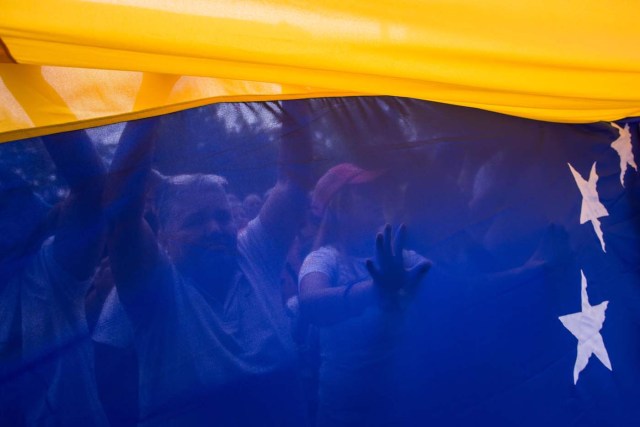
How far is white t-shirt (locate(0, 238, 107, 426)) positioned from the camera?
97 centimetres

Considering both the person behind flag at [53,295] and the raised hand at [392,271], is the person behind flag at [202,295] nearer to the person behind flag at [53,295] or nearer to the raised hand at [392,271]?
the person behind flag at [53,295]

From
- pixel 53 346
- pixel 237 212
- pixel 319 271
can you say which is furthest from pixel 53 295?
pixel 319 271

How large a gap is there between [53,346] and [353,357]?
644mm

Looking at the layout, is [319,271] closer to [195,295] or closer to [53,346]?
[195,295]

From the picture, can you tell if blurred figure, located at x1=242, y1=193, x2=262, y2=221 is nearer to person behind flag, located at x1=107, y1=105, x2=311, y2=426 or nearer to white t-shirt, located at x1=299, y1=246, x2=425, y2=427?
person behind flag, located at x1=107, y1=105, x2=311, y2=426

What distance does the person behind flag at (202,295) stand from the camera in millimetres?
1038

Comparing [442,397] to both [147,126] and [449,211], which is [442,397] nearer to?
[449,211]

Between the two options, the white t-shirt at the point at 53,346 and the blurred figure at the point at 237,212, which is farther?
the blurred figure at the point at 237,212

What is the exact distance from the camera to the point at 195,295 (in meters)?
1.08

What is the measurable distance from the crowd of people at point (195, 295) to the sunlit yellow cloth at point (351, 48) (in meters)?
0.17

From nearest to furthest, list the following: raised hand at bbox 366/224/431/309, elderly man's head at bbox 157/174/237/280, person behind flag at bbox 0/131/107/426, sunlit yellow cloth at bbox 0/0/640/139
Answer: sunlit yellow cloth at bbox 0/0/640/139 → person behind flag at bbox 0/131/107/426 → elderly man's head at bbox 157/174/237/280 → raised hand at bbox 366/224/431/309

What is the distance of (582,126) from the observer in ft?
4.91

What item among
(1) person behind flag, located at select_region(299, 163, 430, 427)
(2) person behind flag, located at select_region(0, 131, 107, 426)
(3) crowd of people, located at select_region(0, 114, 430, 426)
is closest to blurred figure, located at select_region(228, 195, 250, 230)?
(3) crowd of people, located at select_region(0, 114, 430, 426)

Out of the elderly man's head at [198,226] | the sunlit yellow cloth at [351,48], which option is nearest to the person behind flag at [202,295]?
the elderly man's head at [198,226]
